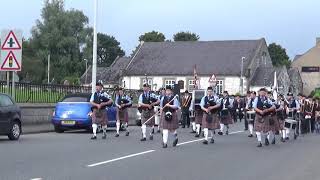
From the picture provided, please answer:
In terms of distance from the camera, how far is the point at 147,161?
13.6 m

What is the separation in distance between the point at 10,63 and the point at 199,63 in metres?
67.7

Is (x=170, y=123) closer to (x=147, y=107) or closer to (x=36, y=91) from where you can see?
(x=147, y=107)

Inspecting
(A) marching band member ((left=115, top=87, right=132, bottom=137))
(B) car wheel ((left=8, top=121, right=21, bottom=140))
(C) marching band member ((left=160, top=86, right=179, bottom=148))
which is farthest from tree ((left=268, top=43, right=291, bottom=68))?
(B) car wheel ((left=8, top=121, right=21, bottom=140))

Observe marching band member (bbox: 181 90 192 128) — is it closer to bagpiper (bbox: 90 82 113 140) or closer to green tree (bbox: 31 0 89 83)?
bagpiper (bbox: 90 82 113 140)

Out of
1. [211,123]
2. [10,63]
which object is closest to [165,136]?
[211,123]

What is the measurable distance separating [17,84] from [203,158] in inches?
499

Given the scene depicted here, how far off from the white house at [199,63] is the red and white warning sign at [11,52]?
63061mm

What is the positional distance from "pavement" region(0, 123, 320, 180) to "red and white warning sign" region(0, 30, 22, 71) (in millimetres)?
2363

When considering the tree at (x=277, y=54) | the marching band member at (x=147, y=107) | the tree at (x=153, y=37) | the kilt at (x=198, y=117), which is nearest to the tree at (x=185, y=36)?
the tree at (x=153, y=37)

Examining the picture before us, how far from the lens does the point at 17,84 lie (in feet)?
82.2

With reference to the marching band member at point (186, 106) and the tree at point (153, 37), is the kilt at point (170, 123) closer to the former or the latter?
the marching band member at point (186, 106)

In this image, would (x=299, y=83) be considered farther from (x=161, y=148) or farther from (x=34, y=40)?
(x=161, y=148)

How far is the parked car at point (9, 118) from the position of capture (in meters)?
17.6

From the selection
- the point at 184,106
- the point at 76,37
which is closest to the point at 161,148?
the point at 184,106
